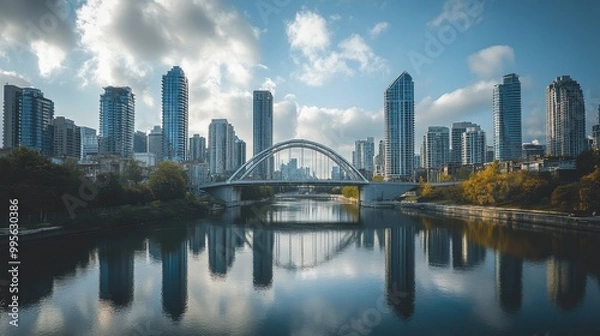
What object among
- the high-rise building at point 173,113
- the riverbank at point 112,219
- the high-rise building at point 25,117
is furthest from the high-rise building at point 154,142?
the riverbank at point 112,219

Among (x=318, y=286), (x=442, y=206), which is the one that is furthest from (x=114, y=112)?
(x=318, y=286)

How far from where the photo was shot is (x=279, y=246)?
22.4 metres

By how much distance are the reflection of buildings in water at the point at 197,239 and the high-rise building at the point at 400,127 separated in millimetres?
85322

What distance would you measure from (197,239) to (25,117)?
58.6m

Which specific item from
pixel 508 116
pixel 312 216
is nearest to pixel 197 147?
pixel 508 116

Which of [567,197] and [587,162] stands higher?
[587,162]

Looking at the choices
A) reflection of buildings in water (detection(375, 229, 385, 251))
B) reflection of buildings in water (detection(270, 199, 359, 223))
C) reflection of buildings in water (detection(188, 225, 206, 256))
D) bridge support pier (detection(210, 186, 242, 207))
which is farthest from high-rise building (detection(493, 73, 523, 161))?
reflection of buildings in water (detection(188, 225, 206, 256))

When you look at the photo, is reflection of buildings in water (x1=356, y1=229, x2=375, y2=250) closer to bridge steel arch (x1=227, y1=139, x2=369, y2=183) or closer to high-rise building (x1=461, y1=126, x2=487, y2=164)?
bridge steel arch (x1=227, y1=139, x2=369, y2=183)

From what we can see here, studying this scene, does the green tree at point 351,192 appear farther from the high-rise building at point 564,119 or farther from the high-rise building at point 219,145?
the high-rise building at point 219,145

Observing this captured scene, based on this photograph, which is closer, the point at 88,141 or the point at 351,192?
the point at 351,192

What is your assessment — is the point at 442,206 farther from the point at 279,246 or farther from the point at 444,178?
the point at 279,246

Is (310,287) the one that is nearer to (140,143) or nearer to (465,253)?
(465,253)

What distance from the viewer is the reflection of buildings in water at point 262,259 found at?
1437 centimetres

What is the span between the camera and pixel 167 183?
3731 centimetres
